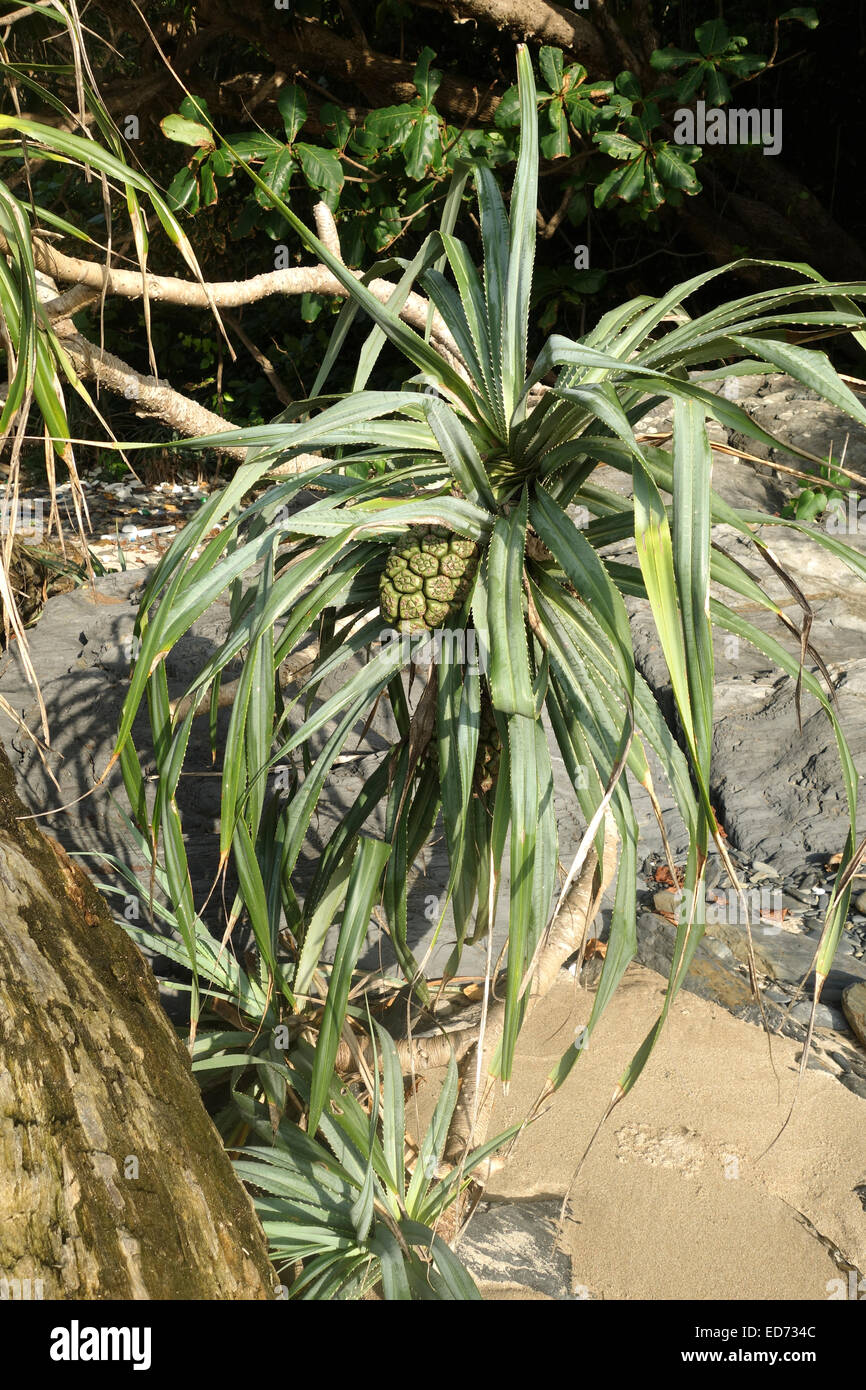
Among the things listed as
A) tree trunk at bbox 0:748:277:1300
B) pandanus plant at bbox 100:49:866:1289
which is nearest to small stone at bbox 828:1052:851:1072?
pandanus plant at bbox 100:49:866:1289

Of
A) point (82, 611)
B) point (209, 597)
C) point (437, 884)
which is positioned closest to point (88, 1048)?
point (209, 597)

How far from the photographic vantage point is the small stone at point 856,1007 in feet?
7.30

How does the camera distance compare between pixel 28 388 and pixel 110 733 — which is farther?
pixel 110 733

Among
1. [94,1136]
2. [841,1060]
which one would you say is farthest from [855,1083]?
[94,1136]

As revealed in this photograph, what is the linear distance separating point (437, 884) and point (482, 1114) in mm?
980

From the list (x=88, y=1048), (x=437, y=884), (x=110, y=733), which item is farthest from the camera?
(x=110, y=733)

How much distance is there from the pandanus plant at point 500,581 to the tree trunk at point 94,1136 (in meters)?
0.14

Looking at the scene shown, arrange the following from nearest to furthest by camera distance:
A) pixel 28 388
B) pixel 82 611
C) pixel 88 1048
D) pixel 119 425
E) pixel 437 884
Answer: pixel 88 1048
pixel 28 388
pixel 437 884
pixel 82 611
pixel 119 425

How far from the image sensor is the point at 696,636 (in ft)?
3.38

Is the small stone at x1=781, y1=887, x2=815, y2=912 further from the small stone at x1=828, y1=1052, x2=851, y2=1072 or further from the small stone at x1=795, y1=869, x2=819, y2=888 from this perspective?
the small stone at x1=828, y1=1052, x2=851, y2=1072

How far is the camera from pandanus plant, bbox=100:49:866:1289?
115cm

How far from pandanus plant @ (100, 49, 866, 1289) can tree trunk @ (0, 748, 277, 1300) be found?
0.47 feet

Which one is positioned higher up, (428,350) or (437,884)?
(428,350)
